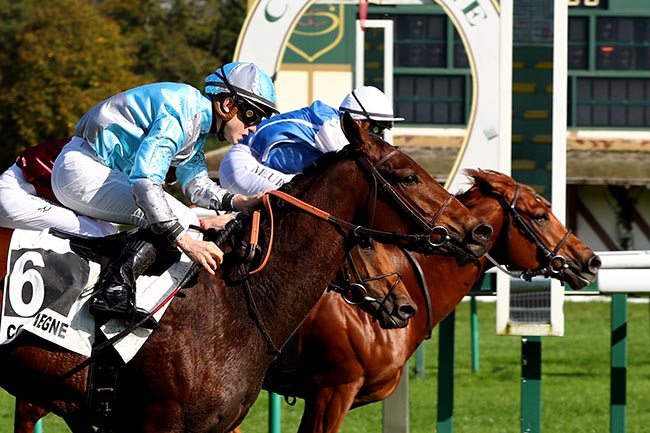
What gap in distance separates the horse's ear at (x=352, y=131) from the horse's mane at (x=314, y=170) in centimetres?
5

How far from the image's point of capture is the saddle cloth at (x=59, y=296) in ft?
15.4

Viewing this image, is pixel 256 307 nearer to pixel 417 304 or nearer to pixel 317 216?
pixel 317 216

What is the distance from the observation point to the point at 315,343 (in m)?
6.37

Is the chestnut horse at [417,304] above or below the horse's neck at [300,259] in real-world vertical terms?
below

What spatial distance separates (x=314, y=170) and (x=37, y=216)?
39.6 inches

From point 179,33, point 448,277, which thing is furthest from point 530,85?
point 179,33

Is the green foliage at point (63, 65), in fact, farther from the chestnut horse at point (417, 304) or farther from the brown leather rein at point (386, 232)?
the brown leather rein at point (386, 232)

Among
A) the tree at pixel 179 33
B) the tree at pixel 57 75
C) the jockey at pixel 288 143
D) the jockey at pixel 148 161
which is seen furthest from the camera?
the tree at pixel 179 33

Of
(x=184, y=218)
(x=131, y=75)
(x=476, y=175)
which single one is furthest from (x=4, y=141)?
(x=184, y=218)

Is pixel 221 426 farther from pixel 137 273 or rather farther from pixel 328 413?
pixel 328 413

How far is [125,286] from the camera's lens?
15.2 feet

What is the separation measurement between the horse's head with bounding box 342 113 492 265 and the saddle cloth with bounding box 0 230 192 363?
2.44 feet

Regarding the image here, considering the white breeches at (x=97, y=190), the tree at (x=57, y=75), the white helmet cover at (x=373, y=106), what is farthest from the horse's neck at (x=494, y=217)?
the tree at (x=57, y=75)

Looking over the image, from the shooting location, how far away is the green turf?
9320 millimetres
